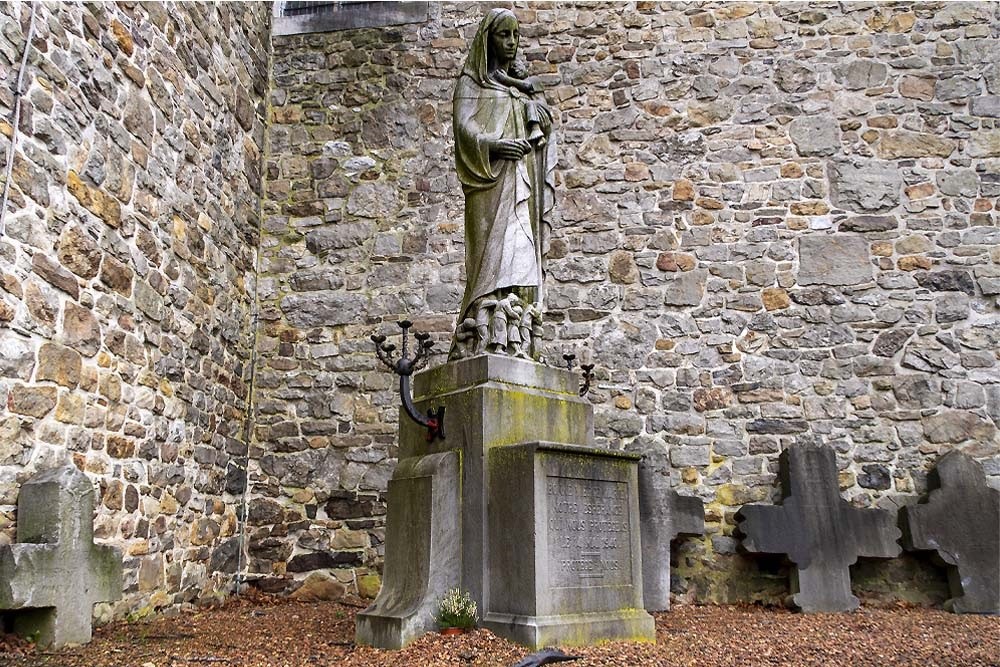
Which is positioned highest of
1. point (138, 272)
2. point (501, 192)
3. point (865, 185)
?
point (865, 185)

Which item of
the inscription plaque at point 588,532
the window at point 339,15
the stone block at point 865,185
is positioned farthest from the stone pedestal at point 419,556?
the window at point 339,15

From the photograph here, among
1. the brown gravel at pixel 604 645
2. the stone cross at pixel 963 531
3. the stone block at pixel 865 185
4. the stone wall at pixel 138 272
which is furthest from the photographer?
the stone block at pixel 865 185

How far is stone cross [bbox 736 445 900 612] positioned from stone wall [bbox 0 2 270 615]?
15.8ft

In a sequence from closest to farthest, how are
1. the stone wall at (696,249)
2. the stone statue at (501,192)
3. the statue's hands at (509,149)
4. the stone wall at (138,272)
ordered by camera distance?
the stone wall at (138,272)
the stone statue at (501,192)
the statue's hands at (509,149)
the stone wall at (696,249)

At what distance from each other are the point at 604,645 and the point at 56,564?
3083 millimetres

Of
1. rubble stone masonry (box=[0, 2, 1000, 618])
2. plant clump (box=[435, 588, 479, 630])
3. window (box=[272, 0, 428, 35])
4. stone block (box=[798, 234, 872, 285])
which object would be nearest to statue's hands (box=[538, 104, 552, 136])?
rubble stone masonry (box=[0, 2, 1000, 618])

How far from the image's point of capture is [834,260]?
26.3ft

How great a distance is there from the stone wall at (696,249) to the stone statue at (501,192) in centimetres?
281

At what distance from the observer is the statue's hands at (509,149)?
5.34 metres

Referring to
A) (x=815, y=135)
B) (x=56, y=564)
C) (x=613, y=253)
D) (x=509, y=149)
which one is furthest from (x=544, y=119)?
(x=56, y=564)

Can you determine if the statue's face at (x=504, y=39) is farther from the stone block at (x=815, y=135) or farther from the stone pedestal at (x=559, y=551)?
the stone block at (x=815, y=135)

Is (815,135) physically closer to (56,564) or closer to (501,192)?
(501,192)

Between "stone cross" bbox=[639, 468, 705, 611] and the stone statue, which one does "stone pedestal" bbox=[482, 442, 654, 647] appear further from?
"stone cross" bbox=[639, 468, 705, 611]

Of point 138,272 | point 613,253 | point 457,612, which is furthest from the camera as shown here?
point 613,253
